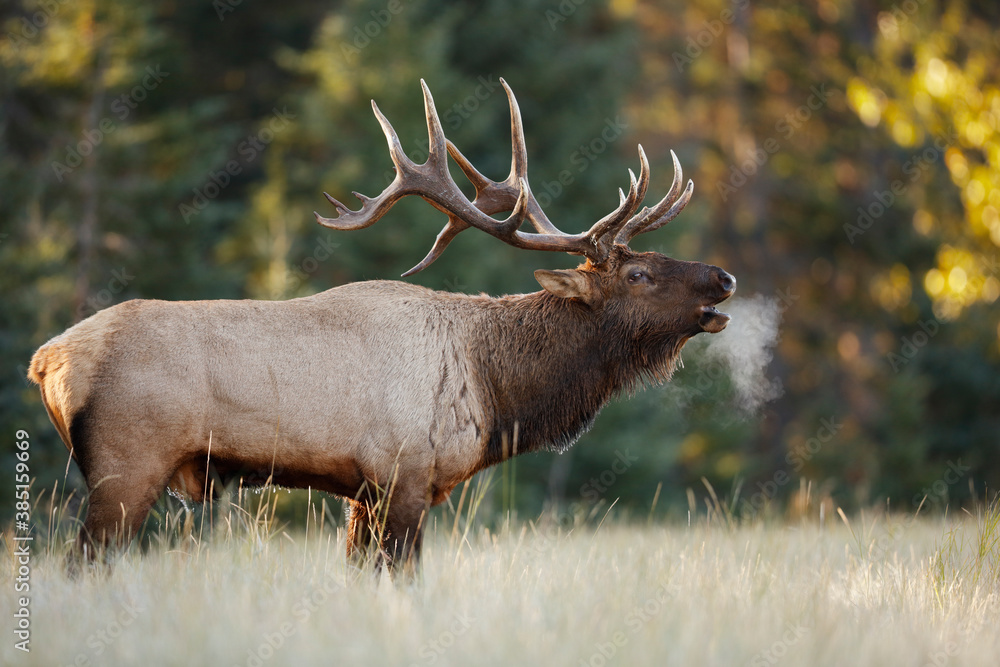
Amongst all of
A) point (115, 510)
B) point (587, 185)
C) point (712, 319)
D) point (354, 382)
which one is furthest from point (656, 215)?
point (587, 185)

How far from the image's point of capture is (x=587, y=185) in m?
18.1

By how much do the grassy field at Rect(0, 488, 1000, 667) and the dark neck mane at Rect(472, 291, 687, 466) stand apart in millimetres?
855

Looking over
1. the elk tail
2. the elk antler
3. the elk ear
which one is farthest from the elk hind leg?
the elk ear

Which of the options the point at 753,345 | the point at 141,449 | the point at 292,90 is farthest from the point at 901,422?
the point at 141,449

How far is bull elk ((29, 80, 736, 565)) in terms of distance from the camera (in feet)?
16.3

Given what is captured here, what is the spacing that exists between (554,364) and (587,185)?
12311mm

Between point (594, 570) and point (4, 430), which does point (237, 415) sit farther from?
point (4, 430)

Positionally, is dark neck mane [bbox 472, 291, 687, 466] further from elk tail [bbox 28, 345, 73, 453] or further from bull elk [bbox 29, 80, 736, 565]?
elk tail [bbox 28, 345, 73, 453]

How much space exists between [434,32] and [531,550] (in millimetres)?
12144

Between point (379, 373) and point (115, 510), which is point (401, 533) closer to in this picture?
point (379, 373)

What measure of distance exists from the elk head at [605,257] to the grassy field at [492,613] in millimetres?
1604

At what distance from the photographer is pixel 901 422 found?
17.5 m

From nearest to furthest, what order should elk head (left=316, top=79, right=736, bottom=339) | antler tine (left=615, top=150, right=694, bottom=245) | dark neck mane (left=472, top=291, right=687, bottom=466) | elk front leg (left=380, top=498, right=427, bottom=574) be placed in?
1. elk front leg (left=380, top=498, right=427, bottom=574)
2. dark neck mane (left=472, top=291, right=687, bottom=466)
3. elk head (left=316, top=79, right=736, bottom=339)
4. antler tine (left=615, top=150, right=694, bottom=245)

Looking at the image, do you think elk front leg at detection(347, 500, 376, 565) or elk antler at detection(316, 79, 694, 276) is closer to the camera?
elk front leg at detection(347, 500, 376, 565)
